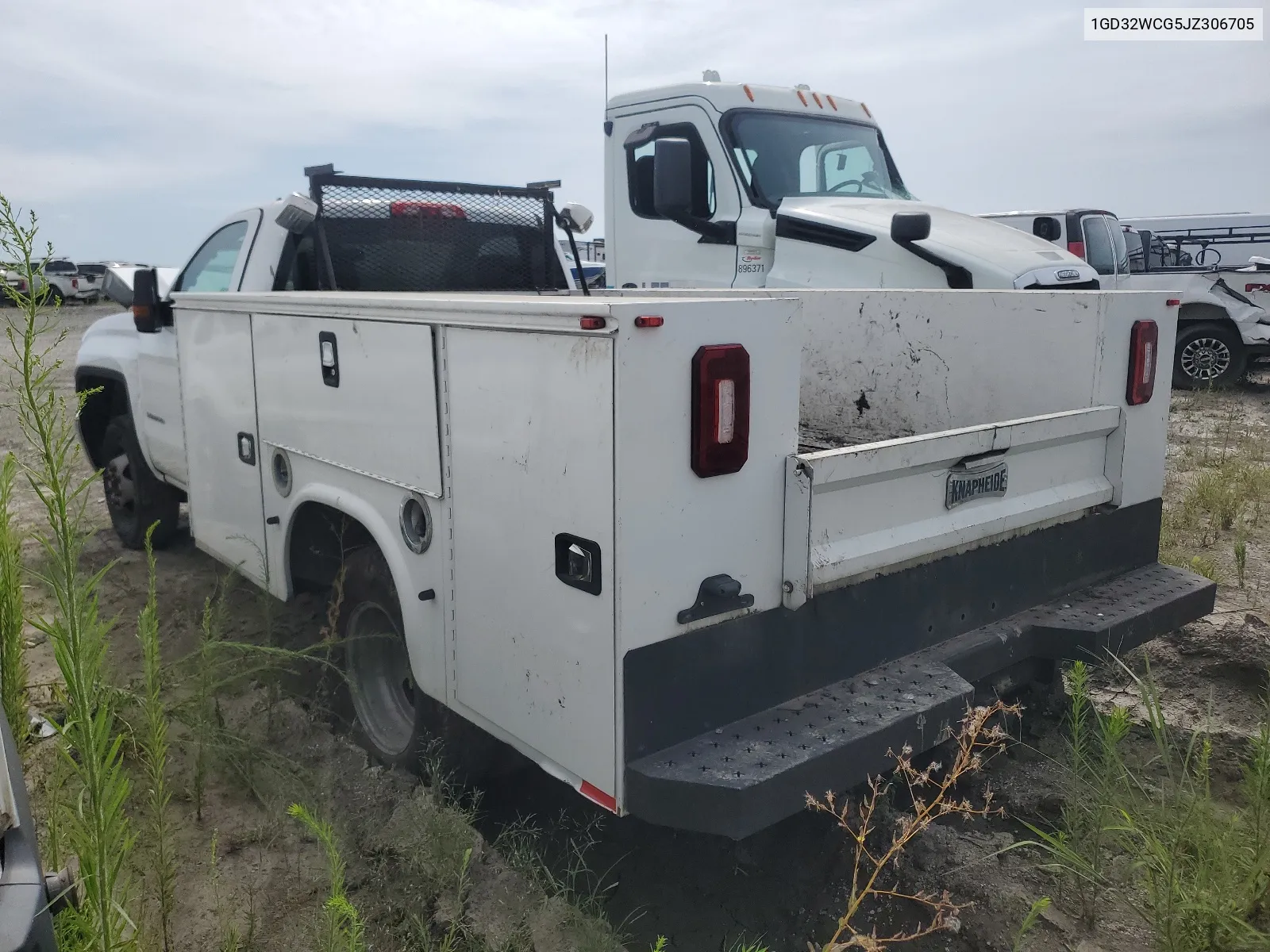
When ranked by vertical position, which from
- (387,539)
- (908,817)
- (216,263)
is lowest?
(908,817)

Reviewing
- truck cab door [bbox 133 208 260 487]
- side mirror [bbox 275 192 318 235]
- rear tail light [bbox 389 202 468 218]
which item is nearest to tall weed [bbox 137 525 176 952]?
side mirror [bbox 275 192 318 235]

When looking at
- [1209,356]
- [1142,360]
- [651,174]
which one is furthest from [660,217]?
[1209,356]

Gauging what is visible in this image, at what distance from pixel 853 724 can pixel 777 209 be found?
4.56m

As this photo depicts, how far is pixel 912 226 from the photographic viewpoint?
5.96 m

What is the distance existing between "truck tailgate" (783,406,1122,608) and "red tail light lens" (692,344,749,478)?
0.21m

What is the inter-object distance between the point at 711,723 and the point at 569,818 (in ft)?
3.29

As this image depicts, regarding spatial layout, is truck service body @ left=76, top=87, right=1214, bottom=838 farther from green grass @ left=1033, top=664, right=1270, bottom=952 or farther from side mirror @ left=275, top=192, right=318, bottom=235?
green grass @ left=1033, top=664, right=1270, bottom=952

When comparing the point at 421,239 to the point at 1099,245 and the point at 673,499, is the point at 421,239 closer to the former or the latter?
the point at 673,499

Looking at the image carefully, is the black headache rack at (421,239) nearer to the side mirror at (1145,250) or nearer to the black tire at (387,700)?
the black tire at (387,700)

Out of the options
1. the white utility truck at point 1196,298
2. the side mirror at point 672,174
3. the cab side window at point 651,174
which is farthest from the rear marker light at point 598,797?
the white utility truck at point 1196,298

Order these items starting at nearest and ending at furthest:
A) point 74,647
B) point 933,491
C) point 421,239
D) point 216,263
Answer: point 74,647, point 933,491, point 421,239, point 216,263

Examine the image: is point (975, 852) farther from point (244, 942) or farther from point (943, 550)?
point (244, 942)

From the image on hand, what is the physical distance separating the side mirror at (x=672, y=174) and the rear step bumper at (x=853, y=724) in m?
3.81

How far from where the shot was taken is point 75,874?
7.27ft
